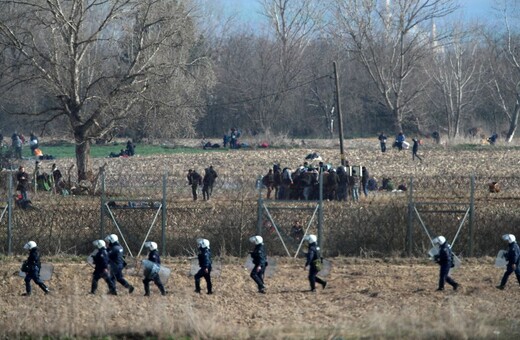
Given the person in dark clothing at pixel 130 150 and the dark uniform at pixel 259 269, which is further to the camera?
the person in dark clothing at pixel 130 150

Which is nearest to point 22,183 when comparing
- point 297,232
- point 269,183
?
point 269,183

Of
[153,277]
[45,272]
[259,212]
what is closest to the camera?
[153,277]

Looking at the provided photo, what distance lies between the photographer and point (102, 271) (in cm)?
2036

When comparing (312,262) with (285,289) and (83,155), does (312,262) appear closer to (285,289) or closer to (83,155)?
(285,289)

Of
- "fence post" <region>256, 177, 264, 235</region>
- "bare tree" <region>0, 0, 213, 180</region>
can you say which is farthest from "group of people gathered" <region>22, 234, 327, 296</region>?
"bare tree" <region>0, 0, 213, 180</region>

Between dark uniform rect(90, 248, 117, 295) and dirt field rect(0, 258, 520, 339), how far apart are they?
33cm

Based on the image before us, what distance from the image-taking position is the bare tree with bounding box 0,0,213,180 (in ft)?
113

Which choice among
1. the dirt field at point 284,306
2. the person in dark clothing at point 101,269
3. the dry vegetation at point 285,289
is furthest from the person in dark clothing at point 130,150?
the person in dark clothing at point 101,269

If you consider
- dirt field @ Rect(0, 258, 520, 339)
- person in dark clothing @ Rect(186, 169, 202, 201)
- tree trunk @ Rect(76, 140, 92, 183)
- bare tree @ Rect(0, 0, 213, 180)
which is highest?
bare tree @ Rect(0, 0, 213, 180)

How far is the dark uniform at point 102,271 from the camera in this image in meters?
20.3

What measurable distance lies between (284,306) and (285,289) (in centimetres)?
193

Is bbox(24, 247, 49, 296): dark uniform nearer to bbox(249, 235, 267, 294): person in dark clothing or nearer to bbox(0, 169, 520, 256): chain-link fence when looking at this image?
bbox(249, 235, 267, 294): person in dark clothing

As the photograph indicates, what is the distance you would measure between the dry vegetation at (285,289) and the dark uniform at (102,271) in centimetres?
41

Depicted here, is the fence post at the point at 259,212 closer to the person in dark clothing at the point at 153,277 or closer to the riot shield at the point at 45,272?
the person in dark clothing at the point at 153,277
